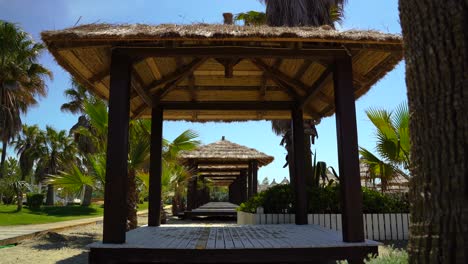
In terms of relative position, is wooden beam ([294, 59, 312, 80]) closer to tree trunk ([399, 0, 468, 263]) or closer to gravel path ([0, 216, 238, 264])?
tree trunk ([399, 0, 468, 263])

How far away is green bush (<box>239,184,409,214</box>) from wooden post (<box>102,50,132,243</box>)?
5280mm

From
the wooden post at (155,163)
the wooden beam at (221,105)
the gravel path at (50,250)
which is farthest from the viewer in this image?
the wooden beam at (221,105)

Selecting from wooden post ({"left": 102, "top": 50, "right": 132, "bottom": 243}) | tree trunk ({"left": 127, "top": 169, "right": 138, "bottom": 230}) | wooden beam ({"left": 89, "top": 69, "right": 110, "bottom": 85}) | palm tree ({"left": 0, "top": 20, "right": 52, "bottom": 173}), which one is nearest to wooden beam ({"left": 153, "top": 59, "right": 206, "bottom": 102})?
wooden beam ({"left": 89, "top": 69, "right": 110, "bottom": 85})

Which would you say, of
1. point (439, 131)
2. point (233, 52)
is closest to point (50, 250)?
point (233, 52)

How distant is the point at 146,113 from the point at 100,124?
1358 millimetres

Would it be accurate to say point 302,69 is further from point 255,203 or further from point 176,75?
point 255,203

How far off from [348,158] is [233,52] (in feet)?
6.75

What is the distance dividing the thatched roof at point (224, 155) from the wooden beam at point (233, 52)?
12.3m

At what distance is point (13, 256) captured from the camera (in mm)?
8523

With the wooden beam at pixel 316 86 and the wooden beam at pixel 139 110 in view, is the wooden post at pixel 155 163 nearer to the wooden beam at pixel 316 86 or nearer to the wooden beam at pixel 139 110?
the wooden beam at pixel 139 110

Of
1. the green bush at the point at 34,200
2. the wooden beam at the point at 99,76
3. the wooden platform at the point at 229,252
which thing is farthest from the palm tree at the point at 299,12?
the green bush at the point at 34,200

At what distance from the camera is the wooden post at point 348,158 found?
209 inches

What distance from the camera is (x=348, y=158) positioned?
541 cm

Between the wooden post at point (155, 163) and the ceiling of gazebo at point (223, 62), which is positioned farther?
the wooden post at point (155, 163)
